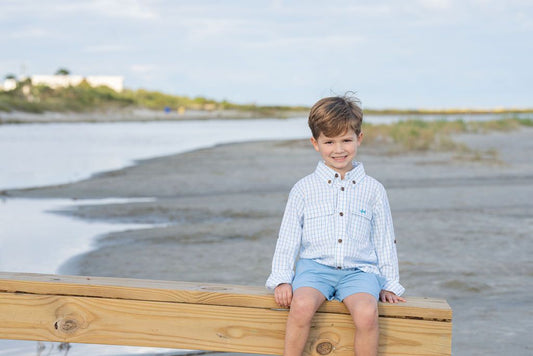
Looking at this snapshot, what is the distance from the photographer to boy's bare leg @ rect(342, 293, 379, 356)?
2885 millimetres

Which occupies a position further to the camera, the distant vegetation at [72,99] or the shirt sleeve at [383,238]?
the distant vegetation at [72,99]

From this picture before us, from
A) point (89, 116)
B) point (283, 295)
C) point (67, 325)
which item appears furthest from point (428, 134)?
point (89, 116)

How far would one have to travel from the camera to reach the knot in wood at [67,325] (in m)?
3.13

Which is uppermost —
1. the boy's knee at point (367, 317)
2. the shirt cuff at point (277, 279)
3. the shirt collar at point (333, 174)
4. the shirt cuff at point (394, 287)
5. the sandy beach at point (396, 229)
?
the sandy beach at point (396, 229)

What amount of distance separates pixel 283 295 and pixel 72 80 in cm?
8803

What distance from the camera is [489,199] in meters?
11.7

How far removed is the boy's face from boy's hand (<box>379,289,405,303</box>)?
59cm

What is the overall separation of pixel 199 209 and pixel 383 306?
7.87m

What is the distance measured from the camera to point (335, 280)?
318 centimetres

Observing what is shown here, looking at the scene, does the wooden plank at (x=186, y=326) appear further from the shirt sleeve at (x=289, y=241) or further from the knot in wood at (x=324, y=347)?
the shirt sleeve at (x=289, y=241)

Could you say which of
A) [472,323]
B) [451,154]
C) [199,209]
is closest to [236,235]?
[199,209]

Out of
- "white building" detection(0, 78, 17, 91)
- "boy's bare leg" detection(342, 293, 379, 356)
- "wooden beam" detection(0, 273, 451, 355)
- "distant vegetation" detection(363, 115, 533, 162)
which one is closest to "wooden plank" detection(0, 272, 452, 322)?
"wooden beam" detection(0, 273, 451, 355)

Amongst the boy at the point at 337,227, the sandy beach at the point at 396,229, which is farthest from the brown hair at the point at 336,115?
the sandy beach at the point at 396,229

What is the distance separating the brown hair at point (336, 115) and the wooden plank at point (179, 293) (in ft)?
2.52
